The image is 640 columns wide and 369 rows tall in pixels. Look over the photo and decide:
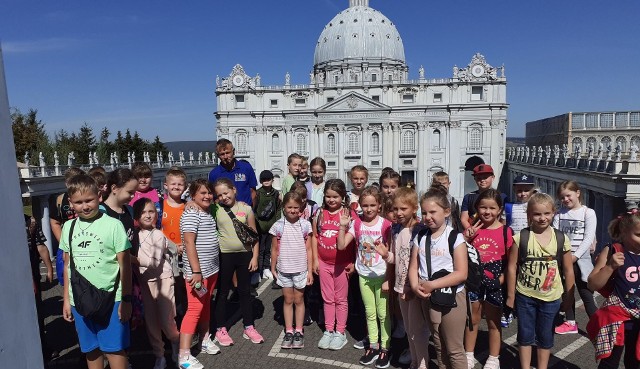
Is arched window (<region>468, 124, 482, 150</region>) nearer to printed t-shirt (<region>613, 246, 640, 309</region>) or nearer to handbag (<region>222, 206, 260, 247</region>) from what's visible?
handbag (<region>222, 206, 260, 247</region>)

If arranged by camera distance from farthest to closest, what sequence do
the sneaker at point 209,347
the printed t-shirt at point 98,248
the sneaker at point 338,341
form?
the sneaker at point 338,341, the sneaker at point 209,347, the printed t-shirt at point 98,248

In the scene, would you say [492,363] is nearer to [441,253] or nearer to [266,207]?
[441,253]

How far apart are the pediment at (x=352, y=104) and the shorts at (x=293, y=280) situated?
51.6m

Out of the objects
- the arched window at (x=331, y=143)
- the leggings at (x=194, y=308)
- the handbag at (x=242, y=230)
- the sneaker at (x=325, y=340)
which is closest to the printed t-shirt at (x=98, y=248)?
the leggings at (x=194, y=308)

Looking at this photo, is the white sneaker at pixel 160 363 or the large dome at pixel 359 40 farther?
the large dome at pixel 359 40

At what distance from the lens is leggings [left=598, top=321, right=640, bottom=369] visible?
398 centimetres

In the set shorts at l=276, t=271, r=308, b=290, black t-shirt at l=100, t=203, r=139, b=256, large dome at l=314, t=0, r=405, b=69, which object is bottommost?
shorts at l=276, t=271, r=308, b=290

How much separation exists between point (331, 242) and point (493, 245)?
2052mm

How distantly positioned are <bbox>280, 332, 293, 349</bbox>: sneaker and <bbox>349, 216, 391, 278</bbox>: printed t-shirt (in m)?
1.43

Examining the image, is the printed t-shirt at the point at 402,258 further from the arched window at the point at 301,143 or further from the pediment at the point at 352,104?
the arched window at the point at 301,143

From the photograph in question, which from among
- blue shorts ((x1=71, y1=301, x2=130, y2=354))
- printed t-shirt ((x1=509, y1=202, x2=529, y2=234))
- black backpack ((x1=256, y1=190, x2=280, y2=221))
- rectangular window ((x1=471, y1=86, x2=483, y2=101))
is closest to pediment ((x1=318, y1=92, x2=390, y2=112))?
rectangular window ((x1=471, y1=86, x2=483, y2=101))

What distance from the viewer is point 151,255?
524 cm

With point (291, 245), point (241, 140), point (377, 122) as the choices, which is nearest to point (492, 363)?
point (291, 245)

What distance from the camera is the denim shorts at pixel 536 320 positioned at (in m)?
4.55
